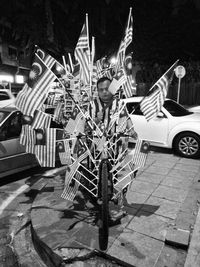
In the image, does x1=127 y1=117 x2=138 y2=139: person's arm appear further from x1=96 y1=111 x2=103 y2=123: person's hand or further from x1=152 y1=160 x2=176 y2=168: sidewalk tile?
x1=152 y1=160 x2=176 y2=168: sidewalk tile

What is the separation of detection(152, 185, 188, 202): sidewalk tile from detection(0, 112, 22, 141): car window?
332 centimetres

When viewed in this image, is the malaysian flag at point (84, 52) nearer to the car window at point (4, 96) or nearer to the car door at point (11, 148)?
the car door at point (11, 148)

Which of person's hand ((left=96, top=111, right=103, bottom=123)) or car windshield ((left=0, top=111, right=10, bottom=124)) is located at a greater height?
person's hand ((left=96, top=111, right=103, bottom=123))

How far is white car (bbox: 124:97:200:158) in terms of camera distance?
686cm

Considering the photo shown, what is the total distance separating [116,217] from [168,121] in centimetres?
433

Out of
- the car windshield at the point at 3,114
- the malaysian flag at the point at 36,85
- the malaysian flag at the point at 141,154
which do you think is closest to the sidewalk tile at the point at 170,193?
the malaysian flag at the point at 141,154

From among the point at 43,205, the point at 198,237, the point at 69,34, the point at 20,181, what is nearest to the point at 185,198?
the point at 198,237

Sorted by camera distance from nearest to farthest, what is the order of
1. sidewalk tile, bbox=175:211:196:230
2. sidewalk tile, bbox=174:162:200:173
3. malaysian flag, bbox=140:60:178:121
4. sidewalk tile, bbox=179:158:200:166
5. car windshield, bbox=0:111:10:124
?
sidewalk tile, bbox=175:211:196:230 → malaysian flag, bbox=140:60:178:121 → car windshield, bbox=0:111:10:124 → sidewalk tile, bbox=174:162:200:173 → sidewalk tile, bbox=179:158:200:166

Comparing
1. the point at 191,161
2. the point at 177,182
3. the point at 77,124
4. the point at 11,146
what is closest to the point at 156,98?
the point at 77,124

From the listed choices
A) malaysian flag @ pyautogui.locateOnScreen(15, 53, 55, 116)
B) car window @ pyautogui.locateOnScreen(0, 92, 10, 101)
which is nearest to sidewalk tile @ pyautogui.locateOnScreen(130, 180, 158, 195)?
malaysian flag @ pyautogui.locateOnScreen(15, 53, 55, 116)

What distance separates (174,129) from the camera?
281 inches

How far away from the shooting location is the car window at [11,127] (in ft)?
17.5

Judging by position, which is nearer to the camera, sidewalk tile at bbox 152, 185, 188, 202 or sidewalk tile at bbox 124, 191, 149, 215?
sidewalk tile at bbox 124, 191, 149, 215

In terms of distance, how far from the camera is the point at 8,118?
5512mm
